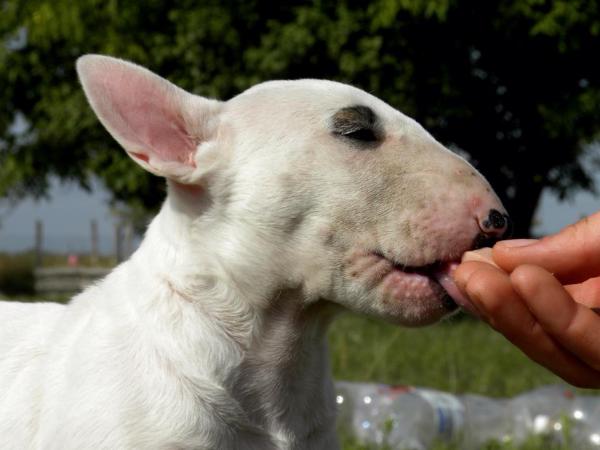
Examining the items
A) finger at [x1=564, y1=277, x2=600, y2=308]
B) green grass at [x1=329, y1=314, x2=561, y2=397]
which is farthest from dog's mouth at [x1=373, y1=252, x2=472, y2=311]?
green grass at [x1=329, y1=314, x2=561, y2=397]

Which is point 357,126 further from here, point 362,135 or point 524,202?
point 524,202

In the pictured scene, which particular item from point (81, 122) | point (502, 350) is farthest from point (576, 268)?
point (81, 122)

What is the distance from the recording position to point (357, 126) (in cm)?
292

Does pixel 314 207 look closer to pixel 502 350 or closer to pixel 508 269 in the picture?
pixel 508 269

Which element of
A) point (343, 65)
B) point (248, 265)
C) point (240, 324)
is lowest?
point (343, 65)

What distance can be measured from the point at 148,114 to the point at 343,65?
11.4 meters

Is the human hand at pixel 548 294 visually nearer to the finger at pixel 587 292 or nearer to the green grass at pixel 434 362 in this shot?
the finger at pixel 587 292

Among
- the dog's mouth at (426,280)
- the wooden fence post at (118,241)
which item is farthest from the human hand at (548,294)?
the wooden fence post at (118,241)

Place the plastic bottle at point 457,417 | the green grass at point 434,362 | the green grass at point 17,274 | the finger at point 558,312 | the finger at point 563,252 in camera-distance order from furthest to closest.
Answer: the green grass at point 17,274, the green grass at point 434,362, the plastic bottle at point 457,417, the finger at point 563,252, the finger at point 558,312

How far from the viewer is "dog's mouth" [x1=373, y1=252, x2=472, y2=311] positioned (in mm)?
2814

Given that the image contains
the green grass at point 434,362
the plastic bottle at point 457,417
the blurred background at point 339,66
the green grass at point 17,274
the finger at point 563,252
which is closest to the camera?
the finger at point 563,252

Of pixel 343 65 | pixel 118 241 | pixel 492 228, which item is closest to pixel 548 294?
pixel 492 228

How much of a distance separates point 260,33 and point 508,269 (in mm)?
13220

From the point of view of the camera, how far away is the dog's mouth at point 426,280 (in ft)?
9.23
